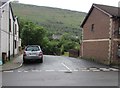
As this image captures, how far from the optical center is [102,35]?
31.6 metres

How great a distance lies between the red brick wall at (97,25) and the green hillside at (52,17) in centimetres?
6978

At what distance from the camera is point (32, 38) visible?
211 feet

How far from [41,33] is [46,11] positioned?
61633 millimetres

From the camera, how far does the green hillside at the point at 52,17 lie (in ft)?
362

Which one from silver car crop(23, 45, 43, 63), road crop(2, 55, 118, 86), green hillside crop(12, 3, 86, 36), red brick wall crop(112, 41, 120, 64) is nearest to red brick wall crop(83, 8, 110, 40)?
red brick wall crop(112, 41, 120, 64)

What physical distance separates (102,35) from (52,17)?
289 ft

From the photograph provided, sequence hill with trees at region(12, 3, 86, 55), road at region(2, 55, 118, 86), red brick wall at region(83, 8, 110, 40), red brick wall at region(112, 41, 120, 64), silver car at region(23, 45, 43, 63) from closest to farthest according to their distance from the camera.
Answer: road at region(2, 55, 118, 86) < silver car at region(23, 45, 43, 63) < red brick wall at region(112, 41, 120, 64) < red brick wall at region(83, 8, 110, 40) < hill with trees at region(12, 3, 86, 55)

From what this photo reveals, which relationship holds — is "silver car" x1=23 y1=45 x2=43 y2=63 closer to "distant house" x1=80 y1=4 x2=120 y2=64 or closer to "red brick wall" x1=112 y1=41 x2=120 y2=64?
"distant house" x1=80 y1=4 x2=120 y2=64

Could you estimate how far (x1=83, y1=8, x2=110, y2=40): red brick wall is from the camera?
101ft

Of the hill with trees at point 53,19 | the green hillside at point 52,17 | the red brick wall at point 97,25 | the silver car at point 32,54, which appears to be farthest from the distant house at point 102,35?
the green hillside at point 52,17

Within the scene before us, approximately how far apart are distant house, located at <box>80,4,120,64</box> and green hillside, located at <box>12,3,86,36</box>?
70.2 m

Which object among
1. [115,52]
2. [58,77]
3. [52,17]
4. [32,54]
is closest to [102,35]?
[115,52]

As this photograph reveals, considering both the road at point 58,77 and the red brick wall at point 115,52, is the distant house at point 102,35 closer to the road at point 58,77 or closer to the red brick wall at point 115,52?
the red brick wall at point 115,52

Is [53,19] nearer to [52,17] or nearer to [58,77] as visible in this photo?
[52,17]
